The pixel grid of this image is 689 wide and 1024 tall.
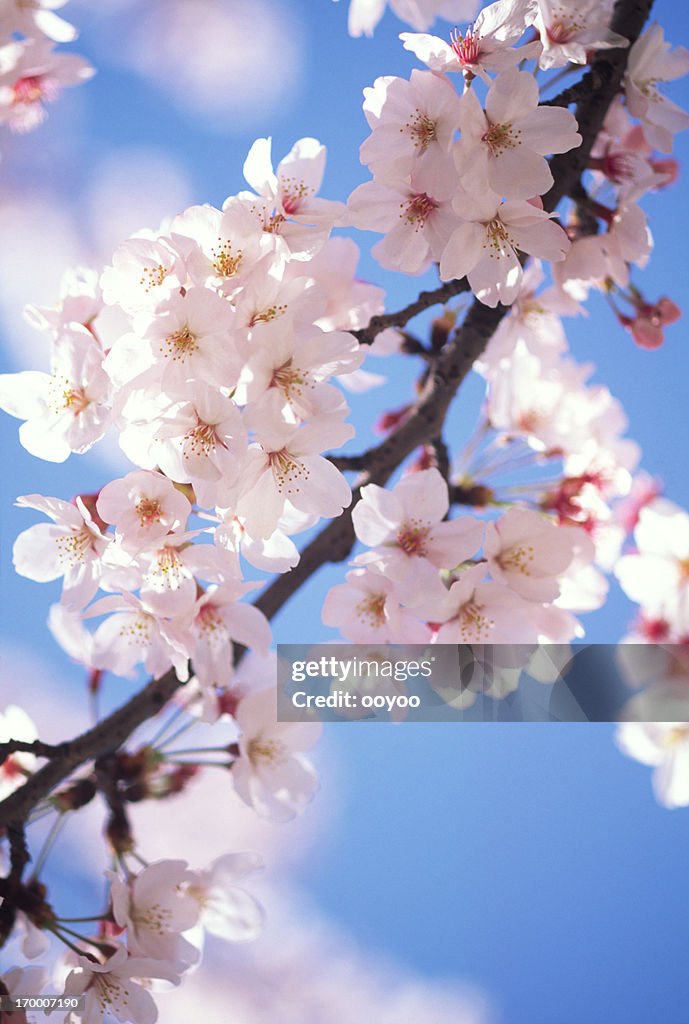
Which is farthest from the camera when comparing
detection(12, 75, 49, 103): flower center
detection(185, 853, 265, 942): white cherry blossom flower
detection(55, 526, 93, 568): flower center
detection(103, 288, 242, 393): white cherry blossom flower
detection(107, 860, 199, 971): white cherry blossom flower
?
detection(12, 75, 49, 103): flower center

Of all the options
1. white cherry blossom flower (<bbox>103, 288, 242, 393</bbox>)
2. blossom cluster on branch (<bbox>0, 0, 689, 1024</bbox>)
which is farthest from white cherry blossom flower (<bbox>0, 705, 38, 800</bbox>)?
white cherry blossom flower (<bbox>103, 288, 242, 393</bbox>)

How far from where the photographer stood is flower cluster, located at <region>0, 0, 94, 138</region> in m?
0.89

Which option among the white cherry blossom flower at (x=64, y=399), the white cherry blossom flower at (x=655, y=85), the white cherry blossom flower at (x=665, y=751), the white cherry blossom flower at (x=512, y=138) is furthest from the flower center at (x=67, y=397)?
the white cherry blossom flower at (x=665, y=751)

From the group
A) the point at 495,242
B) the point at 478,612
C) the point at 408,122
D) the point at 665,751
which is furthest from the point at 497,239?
the point at 665,751

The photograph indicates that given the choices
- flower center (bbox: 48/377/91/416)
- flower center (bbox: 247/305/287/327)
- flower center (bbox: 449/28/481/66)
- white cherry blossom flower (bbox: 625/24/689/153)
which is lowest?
flower center (bbox: 48/377/91/416)

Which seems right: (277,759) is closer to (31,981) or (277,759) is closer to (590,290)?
(31,981)

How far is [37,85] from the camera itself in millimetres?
993

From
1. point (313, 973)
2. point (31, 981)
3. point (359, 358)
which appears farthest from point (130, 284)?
point (313, 973)

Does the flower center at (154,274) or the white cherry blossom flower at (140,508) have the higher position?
the flower center at (154,274)

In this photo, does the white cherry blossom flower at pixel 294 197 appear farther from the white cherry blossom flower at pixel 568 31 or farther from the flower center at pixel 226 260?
the white cherry blossom flower at pixel 568 31

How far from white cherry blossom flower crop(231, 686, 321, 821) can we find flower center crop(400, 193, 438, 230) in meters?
0.47

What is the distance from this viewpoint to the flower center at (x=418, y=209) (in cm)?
65

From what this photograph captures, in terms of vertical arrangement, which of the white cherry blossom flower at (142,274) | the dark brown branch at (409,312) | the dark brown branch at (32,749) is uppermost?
the dark brown branch at (409,312)

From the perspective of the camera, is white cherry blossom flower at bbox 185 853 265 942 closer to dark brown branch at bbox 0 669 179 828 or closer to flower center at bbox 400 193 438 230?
dark brown branch at bbox 0 669 179 828
